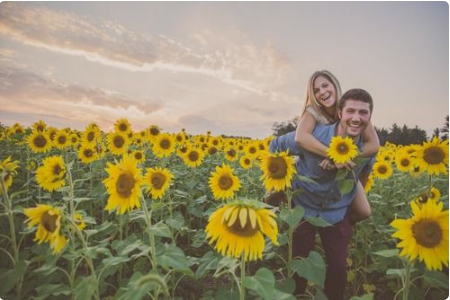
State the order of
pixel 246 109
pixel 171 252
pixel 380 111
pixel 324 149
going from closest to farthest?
1. pixel 171 252
2. pixel 324 149
3. pixel 380 111
4. pixel 246 109

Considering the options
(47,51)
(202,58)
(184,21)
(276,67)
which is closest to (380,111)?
(276,67)

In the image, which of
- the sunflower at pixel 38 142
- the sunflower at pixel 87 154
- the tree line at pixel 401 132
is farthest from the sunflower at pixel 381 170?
the sunflower at pixel 38 142

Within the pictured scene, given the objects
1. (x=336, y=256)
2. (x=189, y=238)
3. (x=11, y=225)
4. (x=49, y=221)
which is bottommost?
(x=189, y=238)

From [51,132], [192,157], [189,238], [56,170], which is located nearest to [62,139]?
[51,132]

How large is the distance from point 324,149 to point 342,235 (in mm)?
593

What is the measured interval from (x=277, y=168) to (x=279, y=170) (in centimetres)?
2

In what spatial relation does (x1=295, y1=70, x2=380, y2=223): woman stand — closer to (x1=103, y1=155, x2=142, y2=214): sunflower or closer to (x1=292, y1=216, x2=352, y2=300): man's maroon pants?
(x1=292, y1=216, x2=352, y2=300): man's maroon pants

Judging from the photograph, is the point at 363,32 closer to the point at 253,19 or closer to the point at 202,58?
the point at 253,19

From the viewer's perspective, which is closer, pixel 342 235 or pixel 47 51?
pixel 342 235

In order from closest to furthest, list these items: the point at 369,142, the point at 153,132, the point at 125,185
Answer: the point at 125,185, the point at 369,142, the point at 153,132

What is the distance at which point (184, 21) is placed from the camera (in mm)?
2650

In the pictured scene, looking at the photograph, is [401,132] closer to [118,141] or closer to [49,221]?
[118,141]

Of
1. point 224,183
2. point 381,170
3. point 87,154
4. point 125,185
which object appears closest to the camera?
point 125,185

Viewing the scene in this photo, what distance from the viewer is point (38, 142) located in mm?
4250
